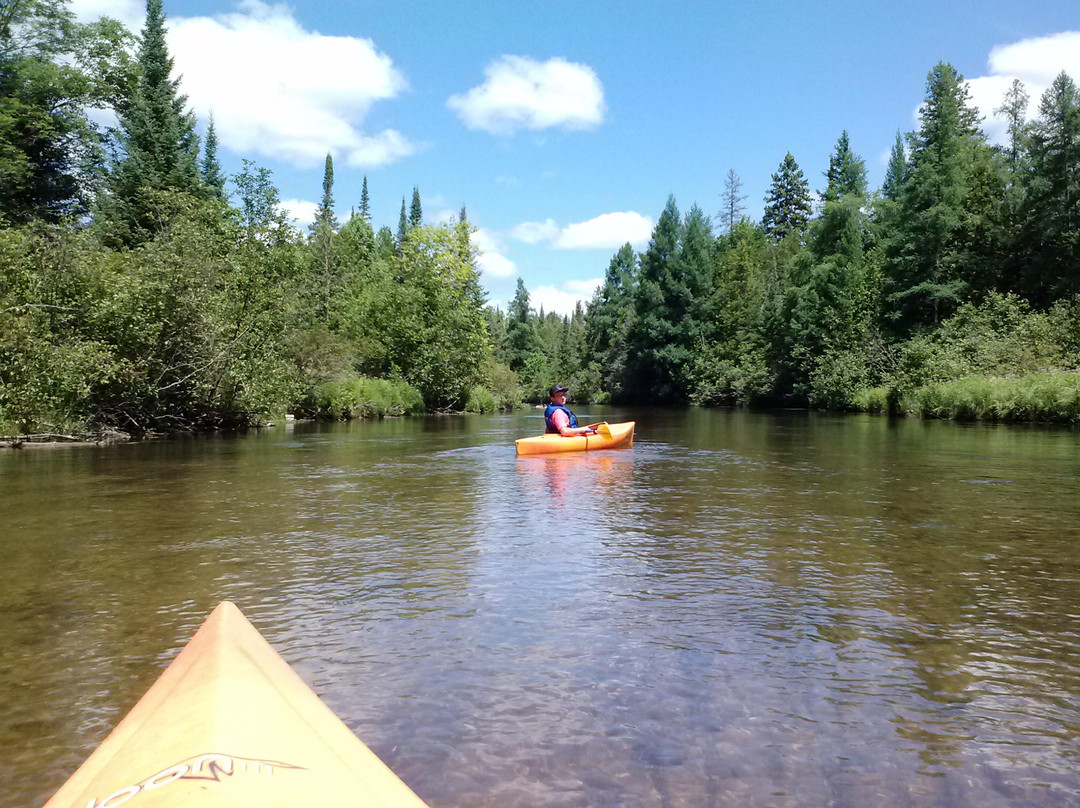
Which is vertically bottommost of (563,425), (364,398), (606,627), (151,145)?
(606,627)

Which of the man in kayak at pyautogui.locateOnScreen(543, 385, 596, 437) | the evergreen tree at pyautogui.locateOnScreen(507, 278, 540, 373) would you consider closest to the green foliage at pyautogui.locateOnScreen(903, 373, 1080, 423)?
the man in kayak at pyautogui.locateOnScreen(543, 385, 596, 437)

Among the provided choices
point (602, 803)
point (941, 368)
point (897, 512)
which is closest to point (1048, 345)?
point (941, 368)

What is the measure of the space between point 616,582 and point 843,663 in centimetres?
211

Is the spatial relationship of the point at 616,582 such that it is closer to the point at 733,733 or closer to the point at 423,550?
the point at 423,550

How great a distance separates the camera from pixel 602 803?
299 centimetres

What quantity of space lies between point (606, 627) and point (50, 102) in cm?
3411

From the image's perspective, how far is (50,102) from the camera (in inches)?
1188

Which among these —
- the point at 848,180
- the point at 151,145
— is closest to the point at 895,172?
the point at 848,180

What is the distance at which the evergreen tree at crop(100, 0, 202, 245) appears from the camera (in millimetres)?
34219

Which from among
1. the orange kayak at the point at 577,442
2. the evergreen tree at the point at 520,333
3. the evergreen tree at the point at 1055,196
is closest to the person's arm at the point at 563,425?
the orange kayak at the point at 577,442

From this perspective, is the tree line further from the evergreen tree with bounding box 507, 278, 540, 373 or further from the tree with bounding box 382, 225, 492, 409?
the tree with bounding box 382, 225, 492, 409

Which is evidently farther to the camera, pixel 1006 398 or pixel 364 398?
pixel 364 398

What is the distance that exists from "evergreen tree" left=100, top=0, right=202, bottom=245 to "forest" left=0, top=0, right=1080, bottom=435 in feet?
0.39

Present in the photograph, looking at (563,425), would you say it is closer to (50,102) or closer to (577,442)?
(577,442)
